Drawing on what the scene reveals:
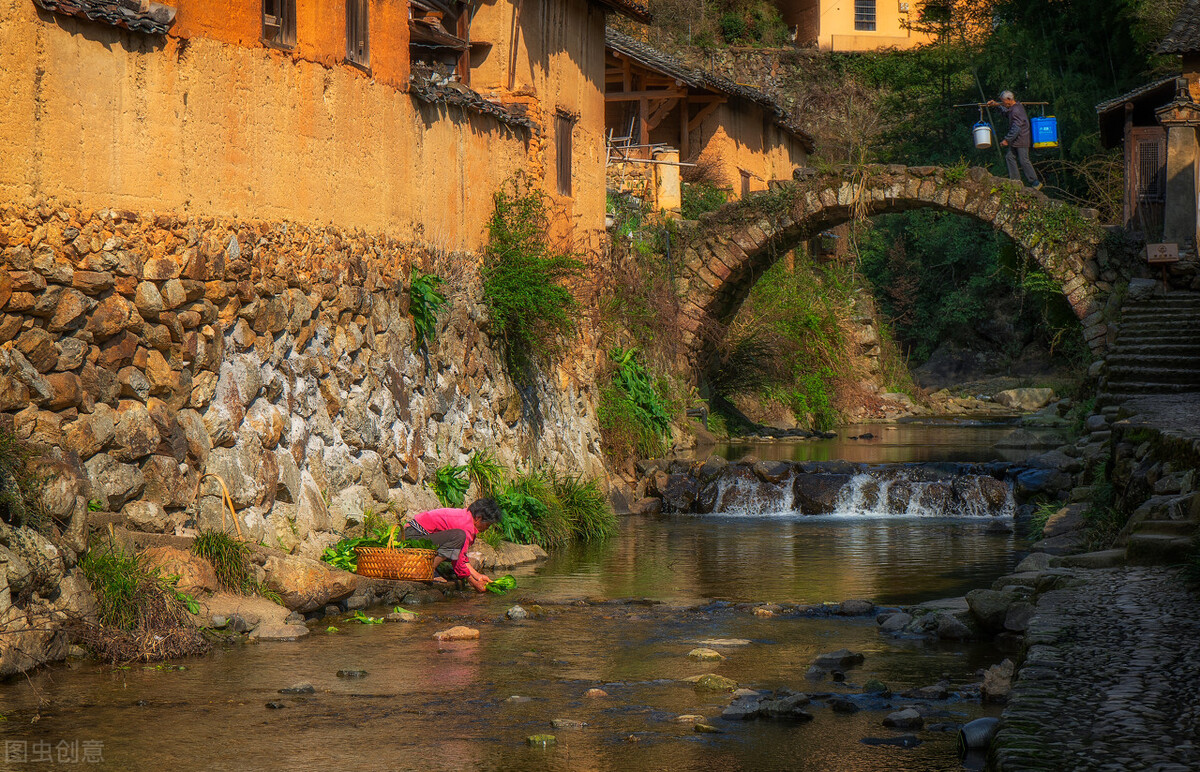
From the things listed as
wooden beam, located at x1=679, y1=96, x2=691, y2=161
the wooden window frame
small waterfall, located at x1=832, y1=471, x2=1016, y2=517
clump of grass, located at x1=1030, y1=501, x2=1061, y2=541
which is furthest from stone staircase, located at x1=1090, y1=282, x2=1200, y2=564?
the wooden window frame

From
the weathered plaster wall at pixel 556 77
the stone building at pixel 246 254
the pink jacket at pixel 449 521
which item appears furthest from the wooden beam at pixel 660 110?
the pink jacket at pixel 449 521

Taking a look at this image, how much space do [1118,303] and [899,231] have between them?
832 inches

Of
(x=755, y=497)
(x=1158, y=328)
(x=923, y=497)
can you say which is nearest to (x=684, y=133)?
(x=755, y=497)

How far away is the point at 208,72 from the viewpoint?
980cm

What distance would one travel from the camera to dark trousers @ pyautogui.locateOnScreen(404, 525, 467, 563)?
10.8 m

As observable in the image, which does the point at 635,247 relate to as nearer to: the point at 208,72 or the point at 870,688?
the point at 208,72

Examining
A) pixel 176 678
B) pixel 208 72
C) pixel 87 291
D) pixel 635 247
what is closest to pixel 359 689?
pixel 176 678

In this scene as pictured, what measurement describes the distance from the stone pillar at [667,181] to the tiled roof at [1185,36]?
871 cm

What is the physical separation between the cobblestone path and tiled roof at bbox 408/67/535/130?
7.94m

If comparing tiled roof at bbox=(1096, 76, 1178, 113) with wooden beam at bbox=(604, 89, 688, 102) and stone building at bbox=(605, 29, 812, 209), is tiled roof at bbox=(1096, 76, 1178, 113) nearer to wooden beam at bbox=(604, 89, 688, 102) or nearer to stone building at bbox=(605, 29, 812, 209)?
stone building at bbox=(605, 29, 812, 209)

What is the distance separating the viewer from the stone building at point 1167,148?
62.0ft

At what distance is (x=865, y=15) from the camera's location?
140 ft

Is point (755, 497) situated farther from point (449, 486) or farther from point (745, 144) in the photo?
point (745, 144)

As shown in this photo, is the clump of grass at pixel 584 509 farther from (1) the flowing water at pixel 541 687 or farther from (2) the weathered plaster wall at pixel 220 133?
(2) the weathered plaster wall at pixel 220 133
